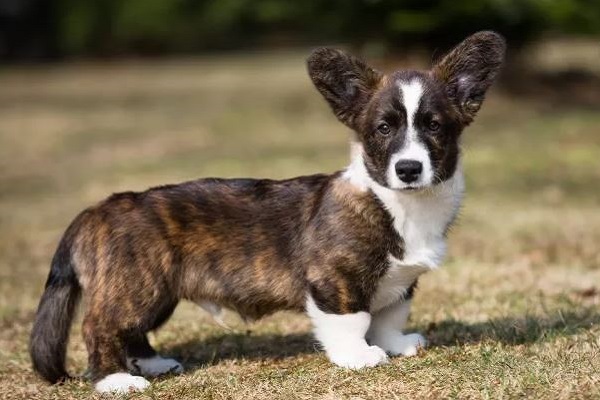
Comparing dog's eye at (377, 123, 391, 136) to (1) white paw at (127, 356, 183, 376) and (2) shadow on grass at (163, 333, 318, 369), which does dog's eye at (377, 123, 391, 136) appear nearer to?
(2) shadow on grass at (163, 333, 318, 369)

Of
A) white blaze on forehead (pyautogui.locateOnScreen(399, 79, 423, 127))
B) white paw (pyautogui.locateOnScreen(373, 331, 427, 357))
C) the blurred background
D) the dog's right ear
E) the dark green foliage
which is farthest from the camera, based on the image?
the dark green foliage

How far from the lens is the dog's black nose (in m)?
4.91

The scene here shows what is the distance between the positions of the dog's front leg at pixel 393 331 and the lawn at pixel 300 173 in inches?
5.6

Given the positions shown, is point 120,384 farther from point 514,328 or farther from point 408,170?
point 514,328

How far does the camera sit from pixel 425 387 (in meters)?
4.67

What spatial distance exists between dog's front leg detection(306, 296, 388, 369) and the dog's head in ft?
2.28

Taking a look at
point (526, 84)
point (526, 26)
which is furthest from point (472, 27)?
point (526, 84)

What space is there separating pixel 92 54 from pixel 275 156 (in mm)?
24058

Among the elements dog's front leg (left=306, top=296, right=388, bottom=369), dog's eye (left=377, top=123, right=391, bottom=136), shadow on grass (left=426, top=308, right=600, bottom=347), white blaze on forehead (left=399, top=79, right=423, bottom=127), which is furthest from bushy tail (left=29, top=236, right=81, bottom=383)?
shadow on grass (left=426, top=308, right=600, bottom=347)

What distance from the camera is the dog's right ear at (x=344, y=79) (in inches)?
211

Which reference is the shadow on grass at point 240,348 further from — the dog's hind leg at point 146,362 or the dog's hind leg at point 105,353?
the dog's hind leg at point 105,353

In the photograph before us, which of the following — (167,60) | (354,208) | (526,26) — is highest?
(354,208)

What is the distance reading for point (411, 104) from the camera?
5.06 metres

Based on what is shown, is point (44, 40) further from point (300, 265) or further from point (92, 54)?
point (300, 265)
